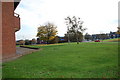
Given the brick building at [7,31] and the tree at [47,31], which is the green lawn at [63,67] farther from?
the tree at [47,31]

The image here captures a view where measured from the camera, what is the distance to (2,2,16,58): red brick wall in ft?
38.8

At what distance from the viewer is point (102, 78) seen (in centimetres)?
533

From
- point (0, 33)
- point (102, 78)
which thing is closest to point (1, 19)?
point (0, 33)

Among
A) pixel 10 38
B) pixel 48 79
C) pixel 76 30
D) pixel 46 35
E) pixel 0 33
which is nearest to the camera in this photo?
pixel 48 79

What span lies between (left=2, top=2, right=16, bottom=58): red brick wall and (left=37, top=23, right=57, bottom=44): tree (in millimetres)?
35634

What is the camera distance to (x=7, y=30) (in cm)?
1215

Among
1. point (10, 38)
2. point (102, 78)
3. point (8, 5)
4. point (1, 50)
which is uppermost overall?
point (8, 5)

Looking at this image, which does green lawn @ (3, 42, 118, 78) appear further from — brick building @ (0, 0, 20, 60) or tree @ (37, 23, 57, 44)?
tree @ (37, 23, 57, 44)

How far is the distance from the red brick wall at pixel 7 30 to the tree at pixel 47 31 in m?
35.6

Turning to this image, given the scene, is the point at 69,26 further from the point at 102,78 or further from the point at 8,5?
the point at 102,78

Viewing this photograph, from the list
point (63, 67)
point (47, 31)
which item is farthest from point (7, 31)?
point (47, 31)

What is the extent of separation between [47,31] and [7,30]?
119ft

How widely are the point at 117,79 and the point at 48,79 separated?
2841 mm

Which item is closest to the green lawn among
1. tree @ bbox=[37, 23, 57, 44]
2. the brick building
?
the brick building
